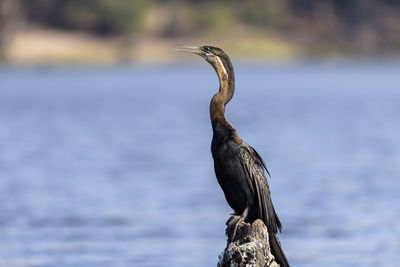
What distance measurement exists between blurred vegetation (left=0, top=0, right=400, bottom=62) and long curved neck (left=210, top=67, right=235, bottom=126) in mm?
79994

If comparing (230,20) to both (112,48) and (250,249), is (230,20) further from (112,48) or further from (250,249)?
(250,249)

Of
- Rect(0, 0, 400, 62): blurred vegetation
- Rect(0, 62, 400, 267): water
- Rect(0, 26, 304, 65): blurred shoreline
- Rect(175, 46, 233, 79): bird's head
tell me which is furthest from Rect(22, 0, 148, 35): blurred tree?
Rect(175, 46, 233, 79): bird's head

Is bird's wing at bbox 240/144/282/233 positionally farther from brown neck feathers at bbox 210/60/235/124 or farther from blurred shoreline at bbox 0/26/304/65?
blurred shoreline at bbox 0/26/304/65

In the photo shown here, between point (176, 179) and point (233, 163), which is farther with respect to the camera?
point (176, 179)

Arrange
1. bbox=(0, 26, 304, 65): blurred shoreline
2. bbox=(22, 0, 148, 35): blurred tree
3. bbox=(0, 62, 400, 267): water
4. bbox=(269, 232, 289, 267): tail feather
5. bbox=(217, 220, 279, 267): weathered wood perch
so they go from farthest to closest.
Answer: bbox=(22, 0, 148, 35): blurred tree → bbox=(0, 26, 304, 65): blurred shoreline → bbox=(0, 62, 400, 267): water → bbox=(269, 232, 289, 267): tail feather → bbox=(217, 220, 279, 267): weathered wood perch

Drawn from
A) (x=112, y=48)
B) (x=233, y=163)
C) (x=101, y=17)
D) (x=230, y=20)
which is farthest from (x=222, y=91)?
(x=230, y=20)

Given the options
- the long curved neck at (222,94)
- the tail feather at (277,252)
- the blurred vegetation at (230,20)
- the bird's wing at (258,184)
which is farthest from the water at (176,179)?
Answer: the blurred vegetation at (230,20)

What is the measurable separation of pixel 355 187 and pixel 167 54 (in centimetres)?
7506

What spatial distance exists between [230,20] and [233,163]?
293ft

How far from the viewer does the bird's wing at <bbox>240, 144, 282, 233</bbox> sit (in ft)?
27.5

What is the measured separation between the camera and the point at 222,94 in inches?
332

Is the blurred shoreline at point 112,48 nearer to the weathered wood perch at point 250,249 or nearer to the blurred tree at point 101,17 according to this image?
the blurred tree at point 101,17

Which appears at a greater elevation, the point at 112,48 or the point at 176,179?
the point at 112,48

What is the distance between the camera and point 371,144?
96.5 ft
